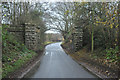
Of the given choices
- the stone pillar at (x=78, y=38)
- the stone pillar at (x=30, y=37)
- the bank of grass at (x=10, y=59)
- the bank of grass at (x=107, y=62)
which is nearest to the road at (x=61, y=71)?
the bank of grass at (x=107, y=62)

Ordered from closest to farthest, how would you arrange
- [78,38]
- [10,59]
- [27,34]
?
[10,59] → [27,34] → [78,38]

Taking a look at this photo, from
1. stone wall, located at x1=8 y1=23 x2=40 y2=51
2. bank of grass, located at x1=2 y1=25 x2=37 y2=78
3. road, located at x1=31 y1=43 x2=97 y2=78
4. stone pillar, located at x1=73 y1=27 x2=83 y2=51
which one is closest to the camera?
bank of grass, located at x1=2 y1=25 x2=37 y2=78

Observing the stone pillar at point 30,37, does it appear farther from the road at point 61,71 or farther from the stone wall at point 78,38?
the stone wall at point 78,38

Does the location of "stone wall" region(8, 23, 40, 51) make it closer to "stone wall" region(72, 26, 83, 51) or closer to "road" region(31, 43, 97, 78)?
"road" region(31, 43, 97, 78)

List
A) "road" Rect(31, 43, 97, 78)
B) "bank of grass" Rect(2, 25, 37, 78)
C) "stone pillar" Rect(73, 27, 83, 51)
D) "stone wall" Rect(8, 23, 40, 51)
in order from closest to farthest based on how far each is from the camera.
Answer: "bank of grass" Rect(2, 25, 37, 78)
"road" Rect(31, 43, 97, 78)
"stone wall" Rect(8, 23, 40, 51)
"stone pillar" Rect(73, 27, 83, 51)

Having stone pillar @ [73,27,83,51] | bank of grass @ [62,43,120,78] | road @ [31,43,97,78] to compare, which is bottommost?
road @ [31,43,97,78]

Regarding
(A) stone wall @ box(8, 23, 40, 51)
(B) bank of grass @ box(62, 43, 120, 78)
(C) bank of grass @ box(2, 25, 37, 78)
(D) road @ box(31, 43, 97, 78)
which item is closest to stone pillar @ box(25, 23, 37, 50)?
(A) stone wall @ box(8, 23, 40, 51)

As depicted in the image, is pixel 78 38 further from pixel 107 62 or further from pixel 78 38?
pixel 107 62

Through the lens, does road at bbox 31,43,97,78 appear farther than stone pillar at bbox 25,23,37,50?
No

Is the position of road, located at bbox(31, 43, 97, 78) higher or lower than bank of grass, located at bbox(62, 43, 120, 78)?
lower

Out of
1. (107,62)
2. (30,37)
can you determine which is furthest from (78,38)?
(107,62)

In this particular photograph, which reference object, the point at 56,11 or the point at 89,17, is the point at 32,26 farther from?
the point at 56,11

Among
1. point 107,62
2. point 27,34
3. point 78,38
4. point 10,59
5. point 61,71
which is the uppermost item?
point 27,34

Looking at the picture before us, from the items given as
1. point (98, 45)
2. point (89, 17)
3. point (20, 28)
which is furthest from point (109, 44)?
point (20, 28)
